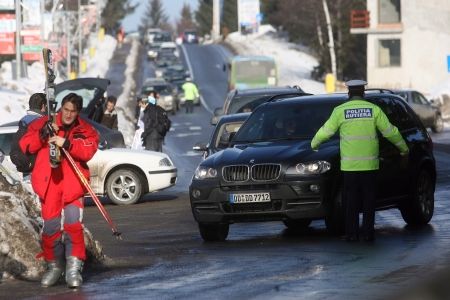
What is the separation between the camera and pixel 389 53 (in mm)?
86938

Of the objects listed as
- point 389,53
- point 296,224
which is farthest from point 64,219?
point 389,53

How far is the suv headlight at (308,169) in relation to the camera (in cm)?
1374

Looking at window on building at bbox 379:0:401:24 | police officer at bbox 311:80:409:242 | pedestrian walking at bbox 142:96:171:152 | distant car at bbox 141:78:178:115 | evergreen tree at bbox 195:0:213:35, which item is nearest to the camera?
police officer at bbox 311:80:409:242

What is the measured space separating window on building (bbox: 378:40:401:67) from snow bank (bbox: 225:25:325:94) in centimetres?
414

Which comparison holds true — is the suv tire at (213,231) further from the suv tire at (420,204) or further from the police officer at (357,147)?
the suv tire at (420,204)

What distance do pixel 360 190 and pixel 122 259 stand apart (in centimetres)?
249

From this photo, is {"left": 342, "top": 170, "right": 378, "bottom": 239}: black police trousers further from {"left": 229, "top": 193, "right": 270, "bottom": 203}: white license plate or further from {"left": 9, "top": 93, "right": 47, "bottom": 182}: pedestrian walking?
{"left": 9, "top": 93, "right": 47, "bottom": 182}: pedestrian walking

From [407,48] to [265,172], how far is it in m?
73.7

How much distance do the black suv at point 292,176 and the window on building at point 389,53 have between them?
7191 centimetres

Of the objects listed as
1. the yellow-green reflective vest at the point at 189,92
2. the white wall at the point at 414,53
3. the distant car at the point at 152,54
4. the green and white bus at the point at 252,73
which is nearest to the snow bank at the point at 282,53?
the white wall at the point at 414,53

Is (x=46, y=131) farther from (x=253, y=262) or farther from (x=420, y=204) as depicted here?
(x=420, y=204)

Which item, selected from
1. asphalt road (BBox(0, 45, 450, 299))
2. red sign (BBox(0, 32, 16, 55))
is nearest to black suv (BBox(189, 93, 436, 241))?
asphalt road (BBox(0, 45, 450, 299))

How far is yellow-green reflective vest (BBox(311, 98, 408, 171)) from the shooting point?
13367mm

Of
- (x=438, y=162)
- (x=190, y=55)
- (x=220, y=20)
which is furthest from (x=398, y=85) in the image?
(x=220, y=20)
